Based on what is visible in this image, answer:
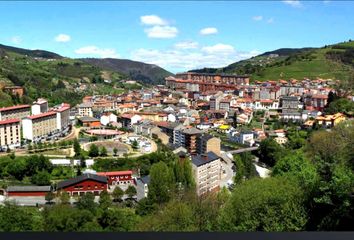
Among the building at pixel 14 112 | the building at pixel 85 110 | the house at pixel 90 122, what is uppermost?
the building at pixel 14 112

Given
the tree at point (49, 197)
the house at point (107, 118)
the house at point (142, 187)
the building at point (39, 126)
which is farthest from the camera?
the house at point (107, 118)

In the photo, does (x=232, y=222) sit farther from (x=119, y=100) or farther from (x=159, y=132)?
(x=119, y=100)

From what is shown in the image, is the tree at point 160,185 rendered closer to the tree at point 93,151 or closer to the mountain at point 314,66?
the tree at point 93,151

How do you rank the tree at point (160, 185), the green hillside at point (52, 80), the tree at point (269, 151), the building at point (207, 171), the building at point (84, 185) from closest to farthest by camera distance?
1. the tree at point (160, 185)
2. the building at point (84, 185)
3. the building at point (207, 171)
4. the tree at point (269, 151)
5. the green hillside at point (52, 80)

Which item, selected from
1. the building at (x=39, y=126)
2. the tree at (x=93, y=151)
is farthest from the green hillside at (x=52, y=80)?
the tree at (x=93, y=151)

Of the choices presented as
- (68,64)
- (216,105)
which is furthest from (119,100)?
(68,64)

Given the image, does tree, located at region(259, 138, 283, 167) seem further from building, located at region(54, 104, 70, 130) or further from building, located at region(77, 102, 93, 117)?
building, located at region(77, 102, 93, 117)
